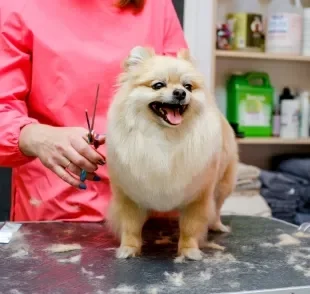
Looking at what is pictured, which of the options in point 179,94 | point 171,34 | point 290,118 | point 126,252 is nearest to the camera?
point 179,94

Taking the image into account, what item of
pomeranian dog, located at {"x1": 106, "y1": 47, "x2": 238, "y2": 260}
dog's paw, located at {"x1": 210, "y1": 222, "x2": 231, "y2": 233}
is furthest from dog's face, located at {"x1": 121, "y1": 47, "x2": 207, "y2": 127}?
dog's paw, located at {"x1": 210, "y1": 222, "x2": 231, "y2": 233}

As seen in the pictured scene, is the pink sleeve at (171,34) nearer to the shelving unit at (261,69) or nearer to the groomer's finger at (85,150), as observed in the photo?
the groomer's finger at (85,150)

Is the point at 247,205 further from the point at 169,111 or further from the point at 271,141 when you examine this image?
the point at 169,111

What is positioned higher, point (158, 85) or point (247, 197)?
point (158, 85)

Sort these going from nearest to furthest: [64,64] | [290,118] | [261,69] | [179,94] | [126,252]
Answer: [179,94] < [126,252] < [64,64] < [290,118] < [261,69]

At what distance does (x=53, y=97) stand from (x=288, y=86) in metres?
1.56

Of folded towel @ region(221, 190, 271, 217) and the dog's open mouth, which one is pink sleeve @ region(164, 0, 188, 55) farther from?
folded towel @ region(221, 190, 271, 217)

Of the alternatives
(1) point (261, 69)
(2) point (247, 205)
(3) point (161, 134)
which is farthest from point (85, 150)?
(1) point (261, 69)

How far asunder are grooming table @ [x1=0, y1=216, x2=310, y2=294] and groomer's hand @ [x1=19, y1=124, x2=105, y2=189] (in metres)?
0.15

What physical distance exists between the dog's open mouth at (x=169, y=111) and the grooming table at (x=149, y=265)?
270 mm

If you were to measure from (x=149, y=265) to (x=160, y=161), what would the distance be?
0.19m

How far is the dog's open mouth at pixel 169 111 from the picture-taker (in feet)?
3.00

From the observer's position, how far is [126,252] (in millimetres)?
989

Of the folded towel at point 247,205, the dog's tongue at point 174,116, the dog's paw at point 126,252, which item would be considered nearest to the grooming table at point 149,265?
the dog's paw at point 126,252
